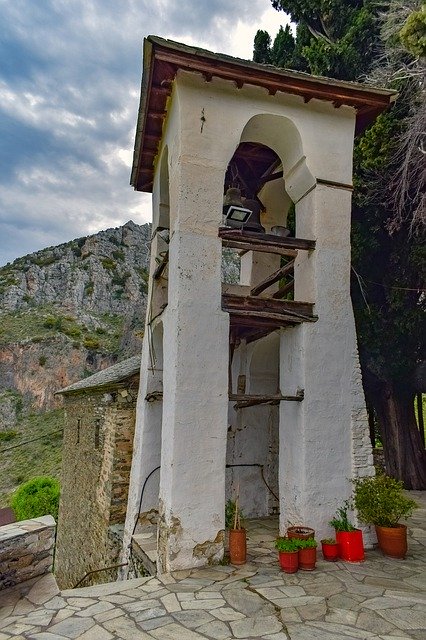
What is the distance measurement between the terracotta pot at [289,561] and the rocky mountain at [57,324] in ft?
62.1

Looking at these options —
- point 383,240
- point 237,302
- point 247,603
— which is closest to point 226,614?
point 247,603

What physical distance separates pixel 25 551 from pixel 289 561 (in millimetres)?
3039

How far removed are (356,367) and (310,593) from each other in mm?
2982

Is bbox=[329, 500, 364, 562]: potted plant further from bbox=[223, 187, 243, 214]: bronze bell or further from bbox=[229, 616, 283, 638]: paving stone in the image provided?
bbox=[223, 187, 243, 214]: bronze bell

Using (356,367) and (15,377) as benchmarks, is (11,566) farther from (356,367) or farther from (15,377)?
(15,377)

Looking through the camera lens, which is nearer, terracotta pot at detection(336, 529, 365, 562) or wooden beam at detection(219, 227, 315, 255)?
terracotta pot at detection(336, 529, 365, 562)

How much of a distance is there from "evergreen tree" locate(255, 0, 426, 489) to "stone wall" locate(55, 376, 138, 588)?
572 centimetres

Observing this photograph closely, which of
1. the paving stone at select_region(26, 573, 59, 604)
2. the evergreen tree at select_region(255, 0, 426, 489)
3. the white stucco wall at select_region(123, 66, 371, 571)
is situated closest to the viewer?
the paving stone at select_region(26, 573, 59, 604)

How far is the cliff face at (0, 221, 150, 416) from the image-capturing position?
3012 cm

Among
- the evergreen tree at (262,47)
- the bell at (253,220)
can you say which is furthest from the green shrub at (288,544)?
the evergreen tree at (262,47)

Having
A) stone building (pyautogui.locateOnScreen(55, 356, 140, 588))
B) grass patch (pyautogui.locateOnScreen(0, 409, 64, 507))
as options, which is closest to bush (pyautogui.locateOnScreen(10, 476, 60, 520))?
grass patch (pyautogui.locateOnScreen(0, 409, 64, 507))

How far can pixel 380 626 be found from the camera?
11.9 ft

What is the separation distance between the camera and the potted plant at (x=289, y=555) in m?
4.89

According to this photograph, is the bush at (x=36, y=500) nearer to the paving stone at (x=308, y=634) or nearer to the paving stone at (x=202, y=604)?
the paving stone at (x=202, y=604)
